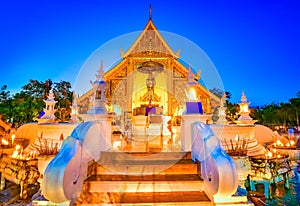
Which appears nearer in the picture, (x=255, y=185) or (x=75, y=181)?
(x=75, y=181)

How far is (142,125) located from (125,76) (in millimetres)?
8469

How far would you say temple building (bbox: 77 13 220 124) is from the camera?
15.7 meters

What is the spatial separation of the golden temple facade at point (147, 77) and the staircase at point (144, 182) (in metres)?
11.6

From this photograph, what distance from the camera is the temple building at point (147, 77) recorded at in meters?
15.7

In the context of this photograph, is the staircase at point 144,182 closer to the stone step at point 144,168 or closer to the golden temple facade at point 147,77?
the stone step at point 144,168

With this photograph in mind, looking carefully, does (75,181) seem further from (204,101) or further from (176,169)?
(204,101)

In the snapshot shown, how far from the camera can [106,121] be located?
478 cm

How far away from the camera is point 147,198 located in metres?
3.16

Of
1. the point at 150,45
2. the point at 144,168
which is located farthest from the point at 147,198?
the point at 150,45

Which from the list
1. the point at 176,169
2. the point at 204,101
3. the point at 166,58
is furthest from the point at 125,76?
the point at 176,169

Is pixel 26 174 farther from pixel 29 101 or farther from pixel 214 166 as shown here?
pixel 29 101

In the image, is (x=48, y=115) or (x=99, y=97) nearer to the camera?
(x=99, y=97)

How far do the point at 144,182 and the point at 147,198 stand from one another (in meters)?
0.28

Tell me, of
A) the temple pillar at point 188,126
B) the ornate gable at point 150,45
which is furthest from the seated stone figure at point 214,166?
the ornate gable at point 150,45
